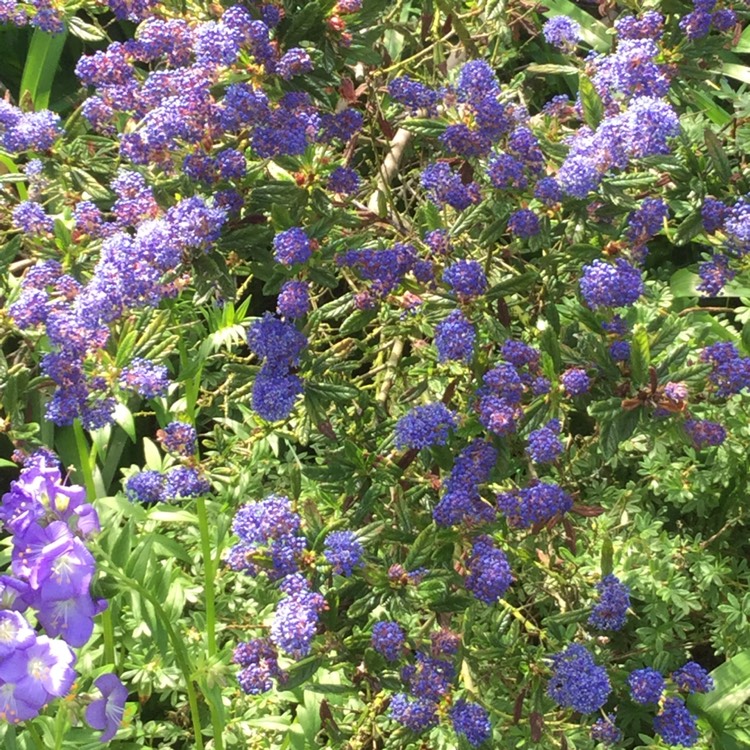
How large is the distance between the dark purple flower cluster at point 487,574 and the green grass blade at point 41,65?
7.39 ft

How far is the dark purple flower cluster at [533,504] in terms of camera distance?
154cm

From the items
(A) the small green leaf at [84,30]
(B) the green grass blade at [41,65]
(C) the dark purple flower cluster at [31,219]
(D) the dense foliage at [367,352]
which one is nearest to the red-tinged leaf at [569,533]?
(D) the dense foliage at [367,352]

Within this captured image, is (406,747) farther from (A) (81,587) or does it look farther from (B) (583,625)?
(A) (81,587)

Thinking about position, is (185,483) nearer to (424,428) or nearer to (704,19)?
(424,428)

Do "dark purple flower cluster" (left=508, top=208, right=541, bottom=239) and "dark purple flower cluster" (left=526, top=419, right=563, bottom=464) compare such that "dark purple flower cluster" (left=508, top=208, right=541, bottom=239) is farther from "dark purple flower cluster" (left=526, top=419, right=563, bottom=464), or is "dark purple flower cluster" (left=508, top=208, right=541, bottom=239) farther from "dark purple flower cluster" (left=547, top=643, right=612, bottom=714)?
"dark purple flower cluster" (left=547, top=643, right=612, bottom=714)

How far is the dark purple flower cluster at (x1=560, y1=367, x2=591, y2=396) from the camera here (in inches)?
58.9

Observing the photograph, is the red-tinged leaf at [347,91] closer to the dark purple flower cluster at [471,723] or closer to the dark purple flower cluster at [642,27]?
the dark purple flower cluster at [642,27]

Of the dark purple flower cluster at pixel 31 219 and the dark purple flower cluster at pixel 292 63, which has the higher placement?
the dark purple flower cluster at pixel 292 63

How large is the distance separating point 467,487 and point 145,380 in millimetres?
512

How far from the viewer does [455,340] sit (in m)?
1.48

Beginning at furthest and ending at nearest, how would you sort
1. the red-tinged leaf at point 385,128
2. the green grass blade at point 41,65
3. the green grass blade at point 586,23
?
1. the green grass blade at point 41,65
2. the green grass blade at point 586,23
3. the red-tinged leaf at point 385,128

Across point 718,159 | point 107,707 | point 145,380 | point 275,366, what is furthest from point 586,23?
point 107,707

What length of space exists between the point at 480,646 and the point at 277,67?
45.5 inches

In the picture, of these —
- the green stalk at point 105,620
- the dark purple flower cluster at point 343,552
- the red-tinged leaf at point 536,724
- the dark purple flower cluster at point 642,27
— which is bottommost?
the green stalk at point 105,620
